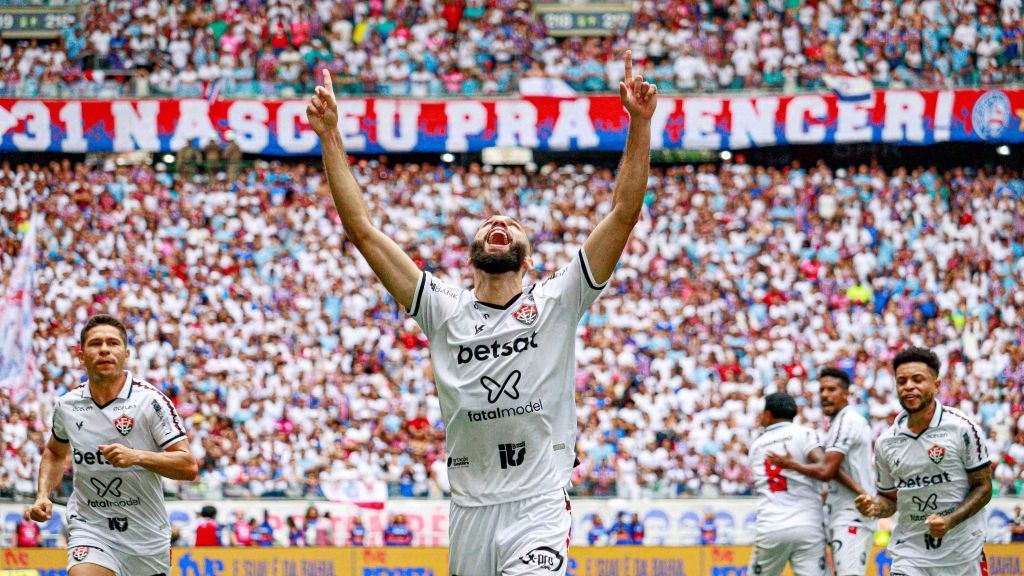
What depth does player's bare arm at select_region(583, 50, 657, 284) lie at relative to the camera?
19.0ft

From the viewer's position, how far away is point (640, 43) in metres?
31.7

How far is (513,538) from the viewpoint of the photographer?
5797 millimetres

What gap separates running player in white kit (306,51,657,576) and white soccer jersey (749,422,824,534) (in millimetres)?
5277

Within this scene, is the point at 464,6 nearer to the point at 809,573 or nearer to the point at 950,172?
the point at 950,172

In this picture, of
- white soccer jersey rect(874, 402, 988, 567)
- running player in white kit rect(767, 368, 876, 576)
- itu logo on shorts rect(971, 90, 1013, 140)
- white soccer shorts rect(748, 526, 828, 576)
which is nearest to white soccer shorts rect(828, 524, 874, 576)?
running player in white kit rect(767, 368, 876, 576)

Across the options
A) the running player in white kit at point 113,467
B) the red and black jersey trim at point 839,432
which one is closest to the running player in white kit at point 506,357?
the running player in white kit at point 113,467

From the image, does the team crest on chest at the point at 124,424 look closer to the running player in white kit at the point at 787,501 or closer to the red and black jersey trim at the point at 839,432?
the running player in white kit at the point at 787,501

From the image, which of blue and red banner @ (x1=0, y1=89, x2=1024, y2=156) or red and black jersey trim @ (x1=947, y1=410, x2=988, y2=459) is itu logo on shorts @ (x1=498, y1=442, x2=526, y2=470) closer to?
red and black jersey trim @ (x1=947, y1=410, x2=988, y2=459)

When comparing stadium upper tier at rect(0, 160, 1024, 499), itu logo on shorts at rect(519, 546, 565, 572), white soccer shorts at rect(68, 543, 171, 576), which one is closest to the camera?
itu logo on shorts at rect(519, 546, 565, 572)

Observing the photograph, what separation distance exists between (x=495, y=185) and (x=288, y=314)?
619 centimetres

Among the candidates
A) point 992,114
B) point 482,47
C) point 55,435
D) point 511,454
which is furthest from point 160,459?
point 992,114

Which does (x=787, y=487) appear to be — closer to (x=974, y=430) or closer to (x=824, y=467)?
(x=824, y=467)

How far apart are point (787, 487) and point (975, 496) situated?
105 inches

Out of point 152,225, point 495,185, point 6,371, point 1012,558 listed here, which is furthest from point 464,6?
point 1012,558
